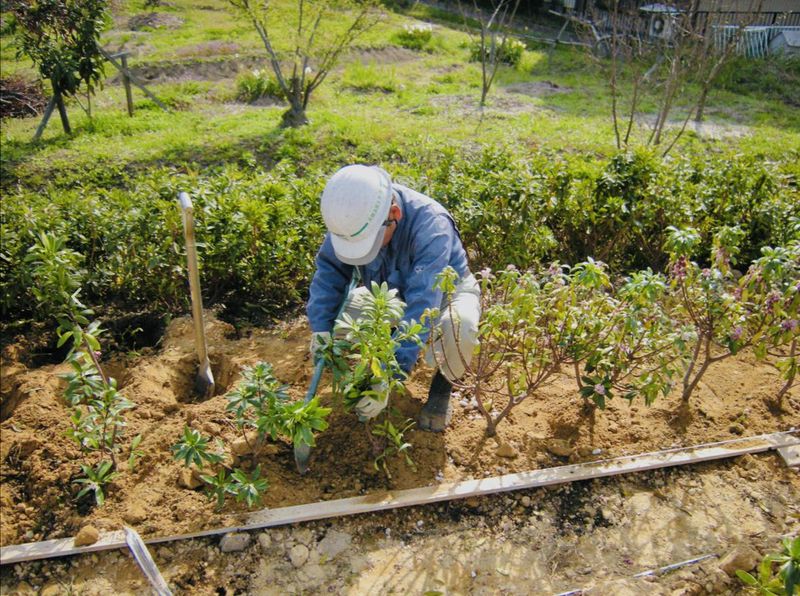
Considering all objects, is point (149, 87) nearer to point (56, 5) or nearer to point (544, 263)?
point (56, 5)

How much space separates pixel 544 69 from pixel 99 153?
9.03 metres

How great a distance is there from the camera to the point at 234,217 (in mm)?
3924

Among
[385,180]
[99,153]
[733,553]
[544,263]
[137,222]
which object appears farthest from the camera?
[99,153]

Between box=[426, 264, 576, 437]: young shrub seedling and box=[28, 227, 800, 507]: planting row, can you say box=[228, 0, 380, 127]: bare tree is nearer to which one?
box=[28, 227, 800, 507]: planting row

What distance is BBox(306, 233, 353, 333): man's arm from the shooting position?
323 centimetres

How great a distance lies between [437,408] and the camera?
331 cm

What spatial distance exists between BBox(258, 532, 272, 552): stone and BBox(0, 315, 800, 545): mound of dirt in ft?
0.41

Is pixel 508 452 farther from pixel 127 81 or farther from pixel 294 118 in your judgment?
pixel 127 81

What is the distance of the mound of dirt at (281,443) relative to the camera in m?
2.90

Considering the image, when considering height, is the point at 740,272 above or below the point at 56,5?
below

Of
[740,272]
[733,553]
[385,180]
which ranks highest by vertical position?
[385,180]

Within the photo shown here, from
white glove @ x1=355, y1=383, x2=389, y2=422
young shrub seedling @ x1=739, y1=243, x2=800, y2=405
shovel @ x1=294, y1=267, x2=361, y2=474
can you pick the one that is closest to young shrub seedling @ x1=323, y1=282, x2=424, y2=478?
white glove @ x1=355, y1=383, x2=389, y2=422

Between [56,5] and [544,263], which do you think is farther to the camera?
[56,5]

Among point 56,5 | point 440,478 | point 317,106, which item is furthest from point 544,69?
point 440,478
